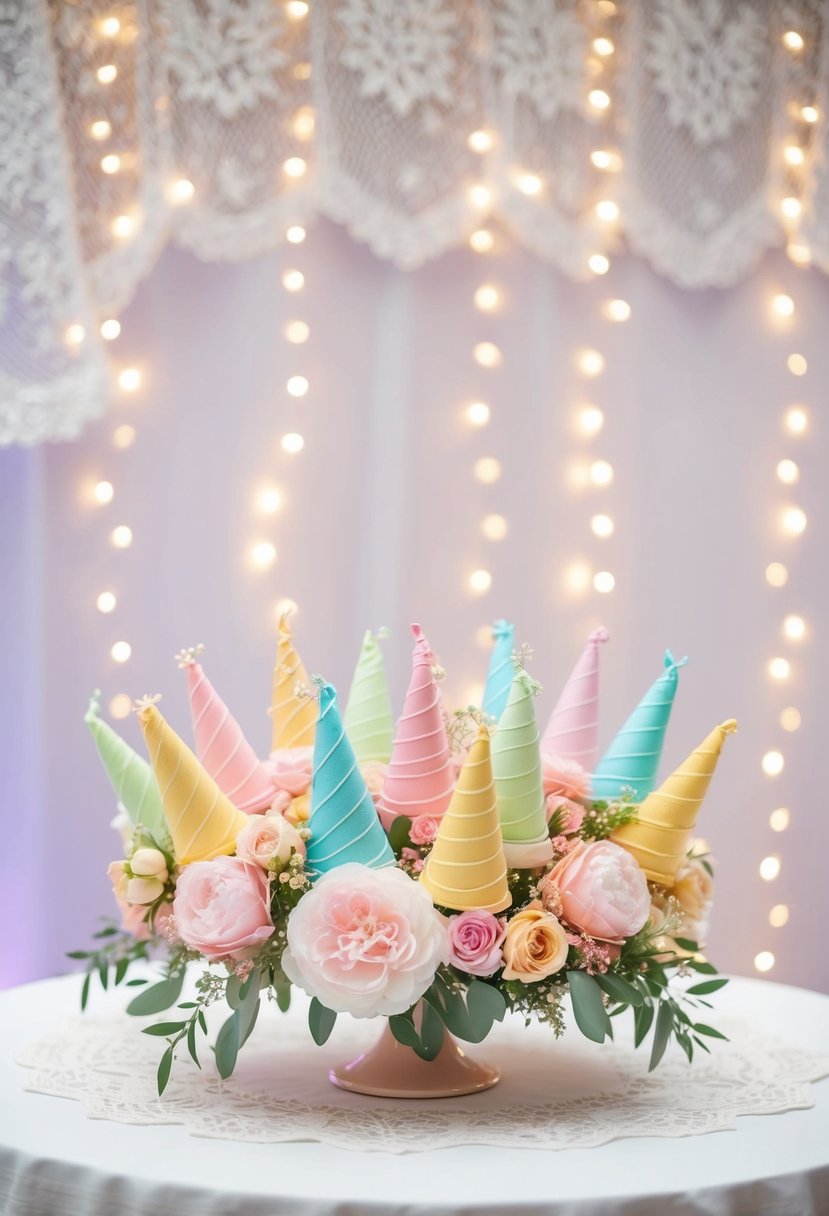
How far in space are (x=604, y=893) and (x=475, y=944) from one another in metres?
0.12

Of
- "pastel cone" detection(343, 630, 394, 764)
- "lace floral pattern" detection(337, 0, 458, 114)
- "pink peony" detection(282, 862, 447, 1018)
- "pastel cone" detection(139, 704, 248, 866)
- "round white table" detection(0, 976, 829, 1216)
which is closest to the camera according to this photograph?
"round white table" detection(0, 976, 829, 1216)

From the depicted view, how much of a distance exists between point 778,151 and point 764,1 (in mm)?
231

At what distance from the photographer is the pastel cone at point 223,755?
1.18m

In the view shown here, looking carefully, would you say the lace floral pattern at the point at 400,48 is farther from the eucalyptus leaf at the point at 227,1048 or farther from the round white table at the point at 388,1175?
the round white table at the point at 388,1175

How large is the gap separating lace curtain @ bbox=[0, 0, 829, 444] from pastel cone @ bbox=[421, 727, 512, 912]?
0.87 metres

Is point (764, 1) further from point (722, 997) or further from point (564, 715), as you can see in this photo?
point (722, 997)

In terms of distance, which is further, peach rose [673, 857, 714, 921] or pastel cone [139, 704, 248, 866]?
peach rose [673, 857, 714, 921]

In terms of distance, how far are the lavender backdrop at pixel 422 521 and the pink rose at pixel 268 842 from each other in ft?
2.52

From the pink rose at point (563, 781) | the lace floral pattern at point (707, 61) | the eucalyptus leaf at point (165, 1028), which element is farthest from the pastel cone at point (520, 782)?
the lace floral pattern at point (707, 61)

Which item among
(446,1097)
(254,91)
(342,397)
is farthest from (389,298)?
(446,1097)

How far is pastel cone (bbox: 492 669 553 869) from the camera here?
3.52ft

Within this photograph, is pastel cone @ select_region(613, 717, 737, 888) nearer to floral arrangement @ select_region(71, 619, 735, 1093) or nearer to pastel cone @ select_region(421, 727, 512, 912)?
floral arrangement @ select_region(71, 619, 735, 1093)

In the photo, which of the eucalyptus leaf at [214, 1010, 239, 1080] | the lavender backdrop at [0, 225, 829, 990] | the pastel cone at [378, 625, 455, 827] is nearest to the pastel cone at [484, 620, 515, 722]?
the pastel cone at [378, 625, 455, 827]

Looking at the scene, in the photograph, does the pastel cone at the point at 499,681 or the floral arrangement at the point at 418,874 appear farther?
the pastel cone at the point at 499,681
